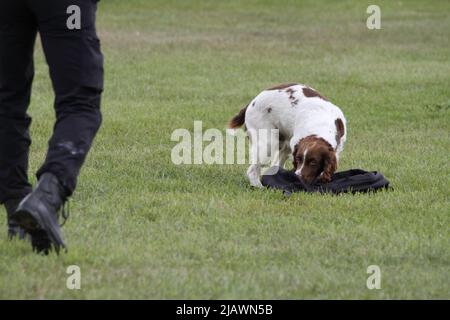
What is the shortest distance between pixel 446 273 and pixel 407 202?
1.75m

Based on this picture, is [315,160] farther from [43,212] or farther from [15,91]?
[43,212]

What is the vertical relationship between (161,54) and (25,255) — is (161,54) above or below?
above

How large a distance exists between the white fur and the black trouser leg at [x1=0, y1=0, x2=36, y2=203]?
2340 mm

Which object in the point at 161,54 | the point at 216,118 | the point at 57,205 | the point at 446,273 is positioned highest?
the point at 161,54

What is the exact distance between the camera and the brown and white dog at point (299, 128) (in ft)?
23.7

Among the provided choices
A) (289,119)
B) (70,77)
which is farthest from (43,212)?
(289,119)

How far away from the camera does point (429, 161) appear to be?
858 centimetres

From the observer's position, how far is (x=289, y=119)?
7570mm

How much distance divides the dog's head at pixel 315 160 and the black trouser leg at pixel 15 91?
7.35 ft

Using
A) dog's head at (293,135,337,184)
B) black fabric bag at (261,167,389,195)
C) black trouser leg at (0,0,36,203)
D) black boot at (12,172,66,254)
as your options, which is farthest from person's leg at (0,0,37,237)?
dog's head at (293,135,337,184)

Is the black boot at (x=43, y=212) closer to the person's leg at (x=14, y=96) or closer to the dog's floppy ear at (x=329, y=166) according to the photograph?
the person's leg at (x=14, y=96)

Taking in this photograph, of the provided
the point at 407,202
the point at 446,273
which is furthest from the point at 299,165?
the point at 446,273

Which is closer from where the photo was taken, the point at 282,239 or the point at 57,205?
the point at 57,205

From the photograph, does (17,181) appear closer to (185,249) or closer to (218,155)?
(185,249)
